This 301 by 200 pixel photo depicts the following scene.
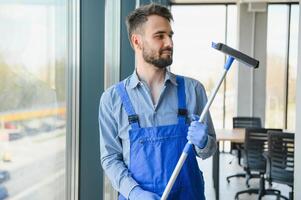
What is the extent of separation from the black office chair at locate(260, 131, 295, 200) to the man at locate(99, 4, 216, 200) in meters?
2.71

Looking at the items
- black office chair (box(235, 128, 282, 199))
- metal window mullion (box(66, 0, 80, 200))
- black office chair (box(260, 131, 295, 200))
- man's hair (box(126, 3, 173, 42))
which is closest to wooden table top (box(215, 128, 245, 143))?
black office chair (box(235, 128, 282, 199))

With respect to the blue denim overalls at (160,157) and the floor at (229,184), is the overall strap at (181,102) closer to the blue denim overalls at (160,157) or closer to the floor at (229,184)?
the blue denim overalls at (160,157)

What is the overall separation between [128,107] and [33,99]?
373mm

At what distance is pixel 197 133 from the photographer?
4.53 ft

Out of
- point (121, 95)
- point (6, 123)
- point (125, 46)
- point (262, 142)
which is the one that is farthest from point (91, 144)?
point (262, 142)

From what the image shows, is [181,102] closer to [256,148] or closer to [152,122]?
[152,122]

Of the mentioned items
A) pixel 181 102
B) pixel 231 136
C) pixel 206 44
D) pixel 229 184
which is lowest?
pixel 229 184

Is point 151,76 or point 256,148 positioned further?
point 256,148

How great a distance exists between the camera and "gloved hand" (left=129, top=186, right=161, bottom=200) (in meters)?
1.39

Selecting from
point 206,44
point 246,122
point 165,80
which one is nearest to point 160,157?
point 165,80

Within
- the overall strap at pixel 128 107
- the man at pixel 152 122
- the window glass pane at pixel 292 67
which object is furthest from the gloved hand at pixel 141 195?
the window glass pane at pixel 292 67

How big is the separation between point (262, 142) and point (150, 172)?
11.6ft

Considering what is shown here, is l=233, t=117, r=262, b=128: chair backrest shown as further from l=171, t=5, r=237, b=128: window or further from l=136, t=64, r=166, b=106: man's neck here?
l=136, t=64, r=166, b=106: man's neck

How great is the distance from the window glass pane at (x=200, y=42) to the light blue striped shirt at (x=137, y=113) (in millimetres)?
6746
